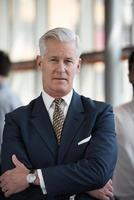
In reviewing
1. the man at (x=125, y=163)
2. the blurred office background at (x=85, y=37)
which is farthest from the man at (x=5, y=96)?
the blurred office background at (x=85, y=37)

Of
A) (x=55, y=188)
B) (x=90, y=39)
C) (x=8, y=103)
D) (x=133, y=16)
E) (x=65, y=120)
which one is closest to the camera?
(x=55, y=188)

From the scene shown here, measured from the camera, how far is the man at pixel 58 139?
2375 millimetres

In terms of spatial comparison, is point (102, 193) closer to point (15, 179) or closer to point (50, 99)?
point (15, 179)

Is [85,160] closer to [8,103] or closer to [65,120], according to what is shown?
[65,120]

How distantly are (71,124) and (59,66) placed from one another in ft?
0.93

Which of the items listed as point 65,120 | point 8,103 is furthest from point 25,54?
point 65,120

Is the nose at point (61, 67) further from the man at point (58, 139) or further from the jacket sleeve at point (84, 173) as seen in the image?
the jacket sleeve at point (84, 173)

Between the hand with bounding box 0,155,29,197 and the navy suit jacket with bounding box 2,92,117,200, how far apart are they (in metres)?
0.03

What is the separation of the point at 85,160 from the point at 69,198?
19 centimetres

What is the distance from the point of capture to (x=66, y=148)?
2453mm

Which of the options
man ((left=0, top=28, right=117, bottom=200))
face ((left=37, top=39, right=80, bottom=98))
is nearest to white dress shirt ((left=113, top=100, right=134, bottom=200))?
man ((left=0, top=28, right=117, bottom=200))

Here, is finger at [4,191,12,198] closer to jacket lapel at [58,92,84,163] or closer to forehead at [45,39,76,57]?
jacket lapel at [58,92,84,163]

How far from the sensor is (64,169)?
2371 mm

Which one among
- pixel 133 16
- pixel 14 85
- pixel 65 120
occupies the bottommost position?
pixel 14 85
